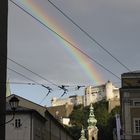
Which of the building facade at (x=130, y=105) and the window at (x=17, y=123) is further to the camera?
the window at (x=17, y=123)

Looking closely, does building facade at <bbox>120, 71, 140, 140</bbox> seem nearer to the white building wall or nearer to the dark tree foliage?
the white building wall

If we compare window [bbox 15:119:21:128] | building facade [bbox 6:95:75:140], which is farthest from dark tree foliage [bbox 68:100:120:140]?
window [bbox 15:119:21:128]

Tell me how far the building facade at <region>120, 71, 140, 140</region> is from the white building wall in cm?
1384

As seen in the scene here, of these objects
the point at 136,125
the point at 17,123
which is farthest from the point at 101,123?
the point at 136,125

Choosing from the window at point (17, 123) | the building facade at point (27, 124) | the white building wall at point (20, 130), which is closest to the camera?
the white building wall at point (20, 130)

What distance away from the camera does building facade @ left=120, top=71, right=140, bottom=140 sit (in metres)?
72.6

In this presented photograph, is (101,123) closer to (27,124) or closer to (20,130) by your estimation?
(27,124)

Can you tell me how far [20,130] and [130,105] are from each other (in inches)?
625

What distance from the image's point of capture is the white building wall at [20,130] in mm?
79681

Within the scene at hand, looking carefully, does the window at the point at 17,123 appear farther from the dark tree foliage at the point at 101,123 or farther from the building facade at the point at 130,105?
the dark tree foliage at the point at 101,123

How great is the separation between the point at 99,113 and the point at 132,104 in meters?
114

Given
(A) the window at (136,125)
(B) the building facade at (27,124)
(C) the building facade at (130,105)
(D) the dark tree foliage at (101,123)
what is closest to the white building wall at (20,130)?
(B) the building facade at (27,124)

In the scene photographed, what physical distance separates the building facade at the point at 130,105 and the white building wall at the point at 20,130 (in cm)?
1384

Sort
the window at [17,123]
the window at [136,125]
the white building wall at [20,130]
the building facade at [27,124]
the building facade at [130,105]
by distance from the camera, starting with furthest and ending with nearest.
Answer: the window at [17,123] < the building facade at [27,124] < the white building wall at [20,130] < the building facade at [130,105] < the window at [136,125]
